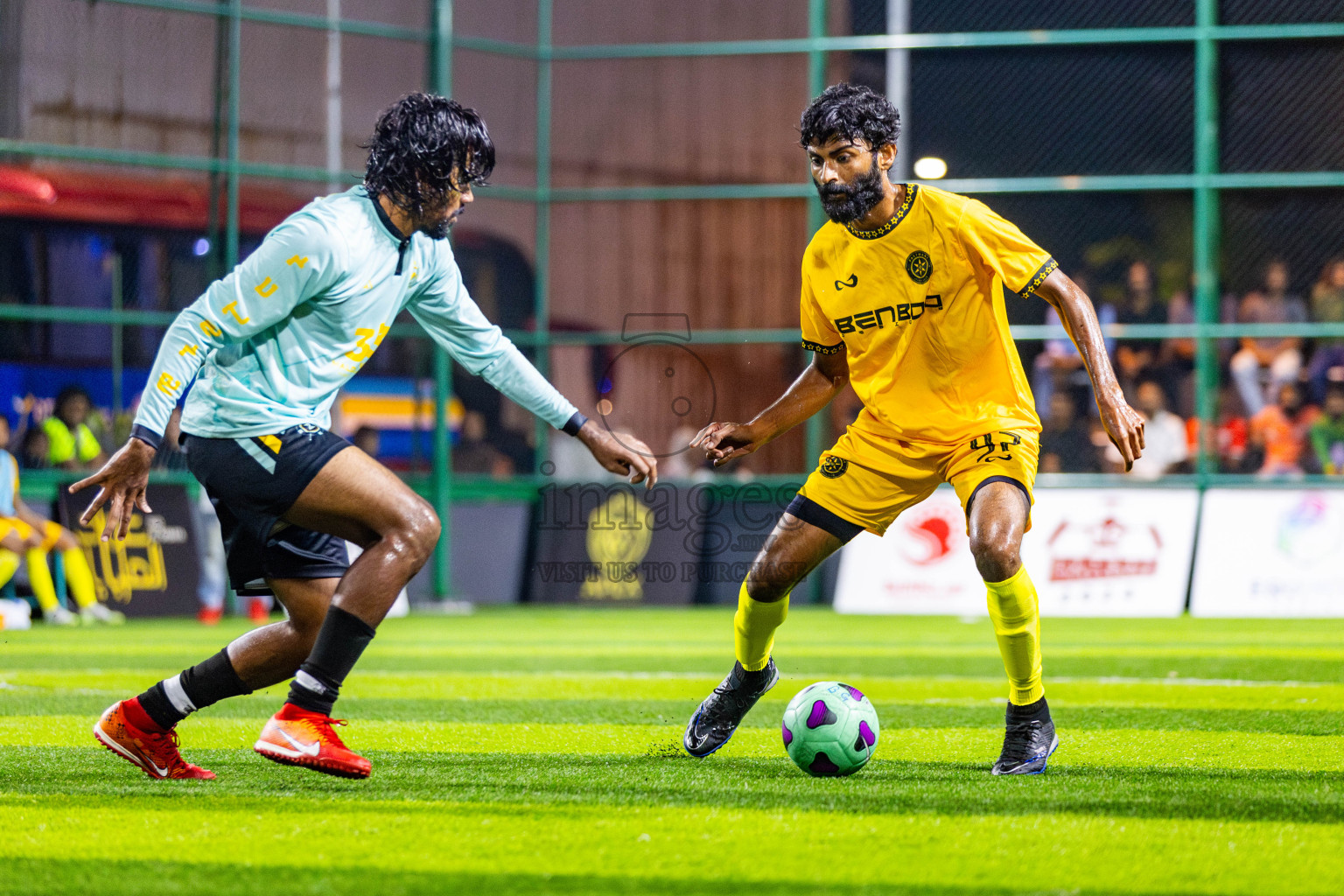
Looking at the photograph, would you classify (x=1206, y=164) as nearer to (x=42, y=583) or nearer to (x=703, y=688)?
(x=703, y=688)

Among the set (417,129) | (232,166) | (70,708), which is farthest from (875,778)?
(232,166)

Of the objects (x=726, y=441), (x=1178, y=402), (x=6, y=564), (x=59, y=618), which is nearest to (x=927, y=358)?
(x=726, y=441)

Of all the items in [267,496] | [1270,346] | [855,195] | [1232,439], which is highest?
[855,195]

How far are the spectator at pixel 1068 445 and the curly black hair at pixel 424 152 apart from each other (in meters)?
12.1

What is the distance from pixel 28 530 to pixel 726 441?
31.8 feet

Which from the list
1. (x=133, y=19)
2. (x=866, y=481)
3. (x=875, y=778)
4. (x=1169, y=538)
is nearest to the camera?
(x=875, y=778)

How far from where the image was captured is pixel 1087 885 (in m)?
3.23

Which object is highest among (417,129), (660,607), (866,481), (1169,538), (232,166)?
(232,166)

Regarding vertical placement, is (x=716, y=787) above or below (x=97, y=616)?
above

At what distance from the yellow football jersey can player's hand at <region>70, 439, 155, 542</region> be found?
2362mm

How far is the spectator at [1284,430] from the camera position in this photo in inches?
607

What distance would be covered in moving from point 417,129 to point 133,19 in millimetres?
13153

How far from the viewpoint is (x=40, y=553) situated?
13.4 meters

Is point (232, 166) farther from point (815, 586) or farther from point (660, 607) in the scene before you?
point (815, 586)
